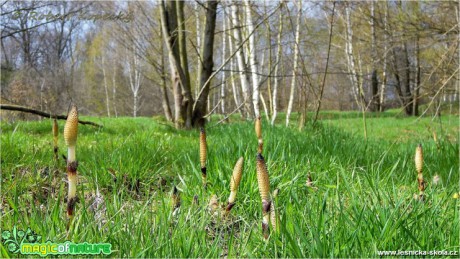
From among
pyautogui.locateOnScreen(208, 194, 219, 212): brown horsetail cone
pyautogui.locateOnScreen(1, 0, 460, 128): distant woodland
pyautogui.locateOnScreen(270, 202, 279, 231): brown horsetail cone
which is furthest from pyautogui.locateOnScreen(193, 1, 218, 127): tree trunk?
pyautogui.locateOnScreen(270, 202, 279, 231): brown horsetail cone

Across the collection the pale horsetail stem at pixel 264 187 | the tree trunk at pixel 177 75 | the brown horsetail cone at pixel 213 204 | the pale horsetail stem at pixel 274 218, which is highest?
the tree trunk at pixel 177 75

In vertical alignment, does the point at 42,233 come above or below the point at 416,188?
above

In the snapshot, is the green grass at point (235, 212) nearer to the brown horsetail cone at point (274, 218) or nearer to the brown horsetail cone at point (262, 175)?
the brown horsetail cone at point (274, 218)

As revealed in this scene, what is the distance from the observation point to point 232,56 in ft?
18.1

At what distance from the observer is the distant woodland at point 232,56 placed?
18.4ft

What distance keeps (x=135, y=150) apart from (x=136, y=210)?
1.38 m

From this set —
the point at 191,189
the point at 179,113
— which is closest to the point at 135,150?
the point at 191,189

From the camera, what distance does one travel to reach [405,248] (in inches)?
54.1

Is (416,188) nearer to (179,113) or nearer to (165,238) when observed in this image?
(165,238)

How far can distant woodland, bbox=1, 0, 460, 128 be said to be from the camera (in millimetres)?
5621

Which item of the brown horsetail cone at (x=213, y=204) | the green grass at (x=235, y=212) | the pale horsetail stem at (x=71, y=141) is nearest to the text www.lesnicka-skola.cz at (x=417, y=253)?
the green grass at (x=235, y=212)

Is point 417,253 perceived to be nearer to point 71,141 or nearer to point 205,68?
point 71,141

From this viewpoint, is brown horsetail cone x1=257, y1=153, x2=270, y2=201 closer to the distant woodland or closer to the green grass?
the green grass

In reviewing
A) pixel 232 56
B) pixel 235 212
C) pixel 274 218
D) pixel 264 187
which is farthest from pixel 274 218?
pixel 232 56
